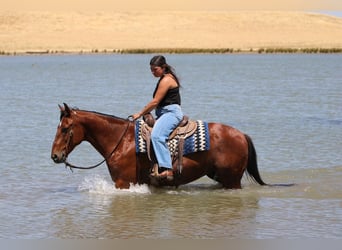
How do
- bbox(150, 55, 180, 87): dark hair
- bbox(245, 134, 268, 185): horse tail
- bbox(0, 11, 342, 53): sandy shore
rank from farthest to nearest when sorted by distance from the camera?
bbox(0, 11, 342, 53): sandy shore
bbox(245, 134, 268, 185): horse tail
bbox(150, 55, 180, 87): dark hair

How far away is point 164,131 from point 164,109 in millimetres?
261

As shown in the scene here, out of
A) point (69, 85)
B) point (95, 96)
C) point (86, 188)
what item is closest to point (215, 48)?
point (69, 85)

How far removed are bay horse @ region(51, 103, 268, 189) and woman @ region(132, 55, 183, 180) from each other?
282mm

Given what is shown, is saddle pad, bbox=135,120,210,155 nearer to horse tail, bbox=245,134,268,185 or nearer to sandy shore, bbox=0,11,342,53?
horse tail, bbox=245,134,268,185

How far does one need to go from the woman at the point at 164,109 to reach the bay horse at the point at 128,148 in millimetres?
282

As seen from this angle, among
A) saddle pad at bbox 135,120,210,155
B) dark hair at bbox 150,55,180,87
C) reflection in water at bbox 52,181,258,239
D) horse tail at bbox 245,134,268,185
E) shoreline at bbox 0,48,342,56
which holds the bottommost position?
reflection in water at bbox 52,181,258,239

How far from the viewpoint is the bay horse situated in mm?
10312

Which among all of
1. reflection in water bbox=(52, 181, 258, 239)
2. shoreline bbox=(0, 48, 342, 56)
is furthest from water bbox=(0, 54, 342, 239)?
shoreline bbox=(0, 48, 342, 56)

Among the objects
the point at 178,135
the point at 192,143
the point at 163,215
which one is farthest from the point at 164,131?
the point at 163,215

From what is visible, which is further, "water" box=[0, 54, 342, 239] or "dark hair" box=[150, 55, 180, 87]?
"dark hair" box=[150, 55, 180, 87]

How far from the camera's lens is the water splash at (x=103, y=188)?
413 inches

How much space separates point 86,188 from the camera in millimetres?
11547

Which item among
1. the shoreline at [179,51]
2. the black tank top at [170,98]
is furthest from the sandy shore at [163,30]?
the black tank top at [170,98]

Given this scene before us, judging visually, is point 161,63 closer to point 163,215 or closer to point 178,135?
point 178,135
